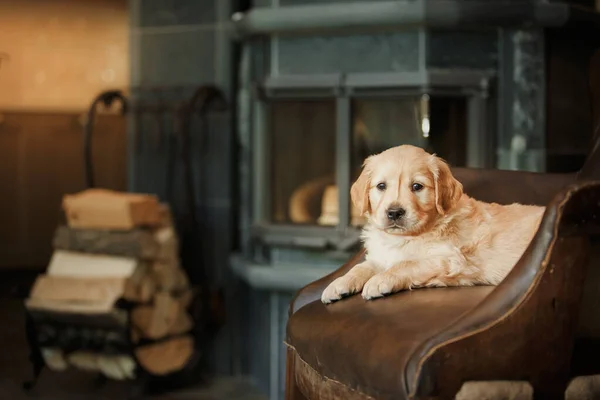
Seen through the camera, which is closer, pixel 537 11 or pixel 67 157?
pixel 537 11

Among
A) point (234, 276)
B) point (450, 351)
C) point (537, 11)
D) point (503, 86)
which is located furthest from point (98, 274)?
point (450, 351)

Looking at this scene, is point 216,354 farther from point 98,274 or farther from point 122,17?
point 122,17

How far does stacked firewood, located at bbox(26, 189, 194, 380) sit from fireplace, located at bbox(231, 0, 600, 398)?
332 millimetres

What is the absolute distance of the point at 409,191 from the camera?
4.77ft

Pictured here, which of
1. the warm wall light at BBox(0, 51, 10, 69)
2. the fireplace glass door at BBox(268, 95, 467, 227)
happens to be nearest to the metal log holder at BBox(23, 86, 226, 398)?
the fireplace glass door at BBox(268, 95, 467, 227)

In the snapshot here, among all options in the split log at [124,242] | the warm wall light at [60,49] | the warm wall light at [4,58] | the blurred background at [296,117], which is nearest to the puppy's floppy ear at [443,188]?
the blurred background at [296,117]

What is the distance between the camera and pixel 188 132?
311cm

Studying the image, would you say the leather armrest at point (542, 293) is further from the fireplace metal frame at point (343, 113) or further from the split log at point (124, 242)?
the split log at point (124, 242)

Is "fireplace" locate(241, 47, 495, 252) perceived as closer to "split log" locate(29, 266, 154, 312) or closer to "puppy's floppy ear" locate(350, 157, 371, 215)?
"split log" locate(29, 266, 154, 312)

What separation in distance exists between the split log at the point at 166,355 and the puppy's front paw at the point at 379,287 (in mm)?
1670

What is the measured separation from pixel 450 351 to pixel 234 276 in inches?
81.2

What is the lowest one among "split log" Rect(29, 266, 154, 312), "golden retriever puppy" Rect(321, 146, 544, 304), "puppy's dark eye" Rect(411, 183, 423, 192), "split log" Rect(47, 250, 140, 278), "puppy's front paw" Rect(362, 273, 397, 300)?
"split log" Rect(29, 266, 154, 312)

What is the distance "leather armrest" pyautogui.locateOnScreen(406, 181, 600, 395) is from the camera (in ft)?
3.94

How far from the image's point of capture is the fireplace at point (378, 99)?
2.63 meters
